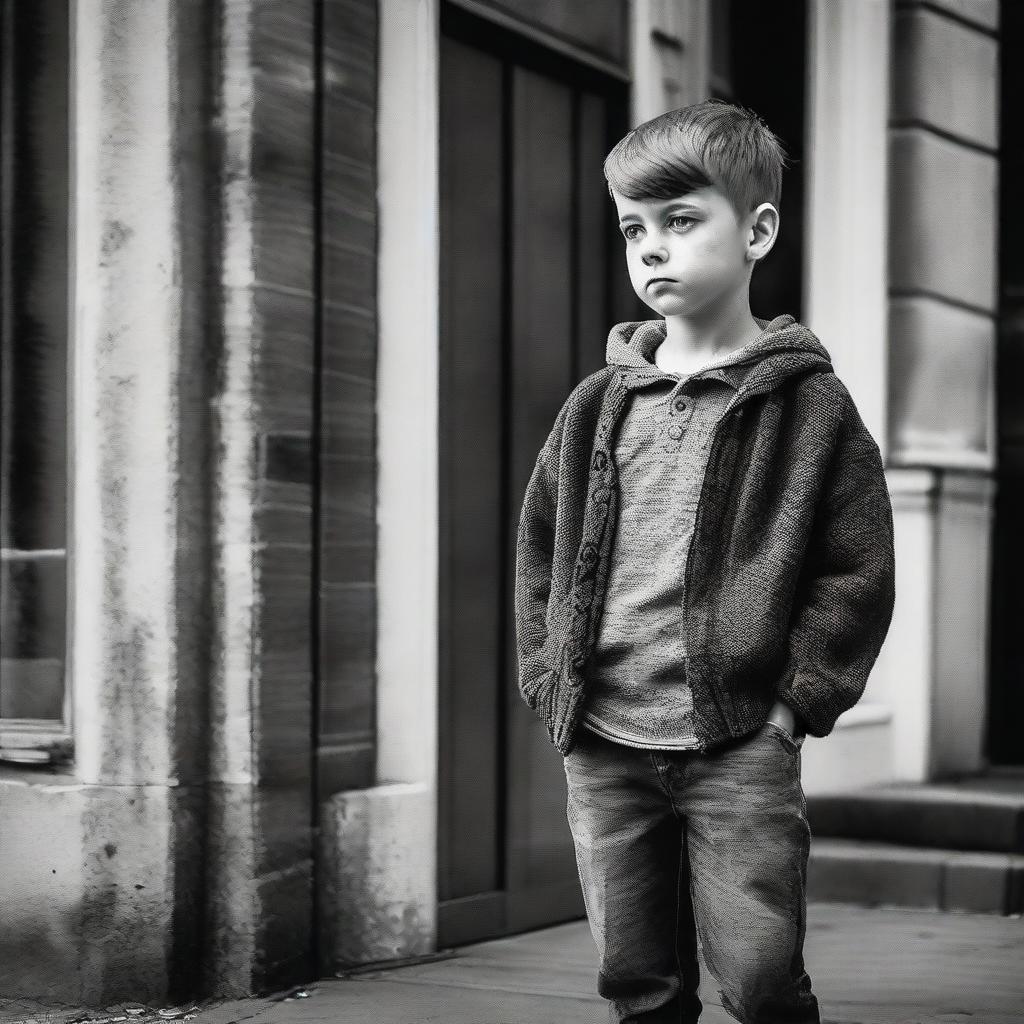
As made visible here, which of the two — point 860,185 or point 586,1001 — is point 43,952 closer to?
point 586,1001

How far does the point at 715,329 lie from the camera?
9.54ft

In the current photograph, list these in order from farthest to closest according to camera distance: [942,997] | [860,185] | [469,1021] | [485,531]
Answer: [860,185] < [485,531] < [942,997] < [469,1021]

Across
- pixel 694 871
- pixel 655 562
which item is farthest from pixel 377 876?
pixel 655 562

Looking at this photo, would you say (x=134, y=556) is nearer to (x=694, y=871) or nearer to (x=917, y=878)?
(x=694, y=871)

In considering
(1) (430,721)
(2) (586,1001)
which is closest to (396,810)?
(1) (430,721)

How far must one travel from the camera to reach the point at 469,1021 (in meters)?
4.03

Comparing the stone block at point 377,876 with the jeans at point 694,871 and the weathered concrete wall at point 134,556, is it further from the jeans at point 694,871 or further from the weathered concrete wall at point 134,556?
the jeans at point 694,871

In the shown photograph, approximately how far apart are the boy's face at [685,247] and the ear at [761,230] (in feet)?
0.14

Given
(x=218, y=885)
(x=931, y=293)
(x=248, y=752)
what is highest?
(x=931, y=293)

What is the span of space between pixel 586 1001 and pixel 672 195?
2.28 metres

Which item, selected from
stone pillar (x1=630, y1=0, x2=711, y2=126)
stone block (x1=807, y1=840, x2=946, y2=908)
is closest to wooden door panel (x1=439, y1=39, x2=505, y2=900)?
stone pillar (x1=630, y1=0, x2=711, y2=126)

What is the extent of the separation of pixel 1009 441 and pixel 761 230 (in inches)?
193

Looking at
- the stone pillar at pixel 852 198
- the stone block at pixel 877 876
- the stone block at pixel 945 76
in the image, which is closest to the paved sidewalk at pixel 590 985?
the stone block at pixel 877 876

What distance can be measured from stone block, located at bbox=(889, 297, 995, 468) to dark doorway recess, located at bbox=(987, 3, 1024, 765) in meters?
0.34
